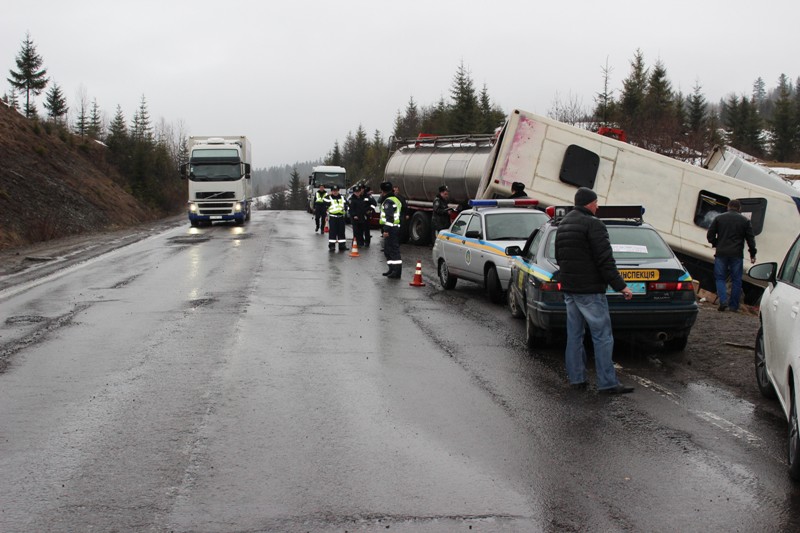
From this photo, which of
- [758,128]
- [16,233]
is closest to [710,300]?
[16,233]

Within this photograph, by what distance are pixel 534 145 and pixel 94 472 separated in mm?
13817

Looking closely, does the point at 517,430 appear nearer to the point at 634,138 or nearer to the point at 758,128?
the point at 634,138

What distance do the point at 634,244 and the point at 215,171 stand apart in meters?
26.1

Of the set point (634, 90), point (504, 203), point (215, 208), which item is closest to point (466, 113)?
point (634, 90)

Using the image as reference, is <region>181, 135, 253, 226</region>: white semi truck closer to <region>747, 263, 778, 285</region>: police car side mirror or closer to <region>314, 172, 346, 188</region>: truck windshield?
<region>314, 172, 346, 188</region>: truck windshield

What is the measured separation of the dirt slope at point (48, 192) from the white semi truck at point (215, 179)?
4734mm

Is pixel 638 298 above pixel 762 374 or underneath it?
above

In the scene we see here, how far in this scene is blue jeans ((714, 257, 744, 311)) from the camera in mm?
13234

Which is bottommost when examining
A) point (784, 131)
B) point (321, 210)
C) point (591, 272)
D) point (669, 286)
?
point (669, 286)

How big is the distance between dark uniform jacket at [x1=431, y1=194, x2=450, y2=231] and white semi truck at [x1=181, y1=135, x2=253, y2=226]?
14.1 meters

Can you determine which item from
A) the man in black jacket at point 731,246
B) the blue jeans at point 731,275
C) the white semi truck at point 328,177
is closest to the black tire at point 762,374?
the man in black jacket at point 731,246

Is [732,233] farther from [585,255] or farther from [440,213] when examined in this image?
[440,213]

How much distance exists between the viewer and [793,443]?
5.12 m

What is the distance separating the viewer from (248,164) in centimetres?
3512
